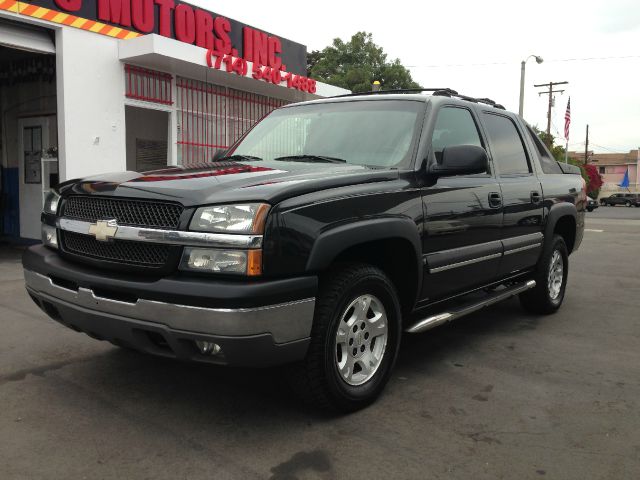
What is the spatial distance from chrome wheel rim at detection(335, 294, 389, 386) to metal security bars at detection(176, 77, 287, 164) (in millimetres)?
7823

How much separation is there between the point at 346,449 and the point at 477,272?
1881mm

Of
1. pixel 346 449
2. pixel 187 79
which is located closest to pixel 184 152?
pixel 187 79

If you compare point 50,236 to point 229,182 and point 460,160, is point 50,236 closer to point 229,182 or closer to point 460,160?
point 229,182

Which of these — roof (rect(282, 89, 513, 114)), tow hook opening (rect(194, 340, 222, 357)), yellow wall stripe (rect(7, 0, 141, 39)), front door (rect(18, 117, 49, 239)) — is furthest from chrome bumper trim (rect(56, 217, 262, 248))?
front door (rect(18, 117, 49, 239))

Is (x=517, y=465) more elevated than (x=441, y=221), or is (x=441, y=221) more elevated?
(x=441, y=221)

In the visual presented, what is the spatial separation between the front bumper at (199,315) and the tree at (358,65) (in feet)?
145

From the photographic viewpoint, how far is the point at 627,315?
579 cm

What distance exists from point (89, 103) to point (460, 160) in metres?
7.26

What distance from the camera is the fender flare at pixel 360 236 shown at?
2.84 m

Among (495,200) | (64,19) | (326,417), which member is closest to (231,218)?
(326,417)


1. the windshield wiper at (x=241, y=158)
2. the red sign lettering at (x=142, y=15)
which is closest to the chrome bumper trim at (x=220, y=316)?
the windshield wiper at (x=241, y=158)

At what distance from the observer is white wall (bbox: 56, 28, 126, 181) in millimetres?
8812

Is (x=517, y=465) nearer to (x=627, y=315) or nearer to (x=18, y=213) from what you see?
(x=627, y=315)

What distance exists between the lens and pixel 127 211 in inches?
117
